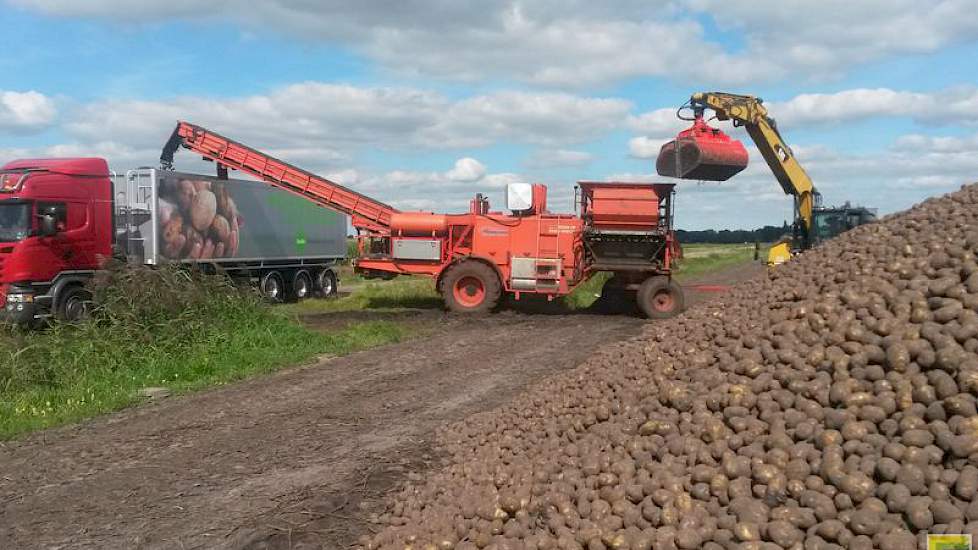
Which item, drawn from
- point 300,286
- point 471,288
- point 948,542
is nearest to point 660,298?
point 471,288

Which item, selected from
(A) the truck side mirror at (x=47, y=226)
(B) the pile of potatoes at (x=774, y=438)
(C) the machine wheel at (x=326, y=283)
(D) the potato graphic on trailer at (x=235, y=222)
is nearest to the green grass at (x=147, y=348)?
(A) the truck side mirror at (x=47, y=226)

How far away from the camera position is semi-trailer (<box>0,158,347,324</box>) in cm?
1377

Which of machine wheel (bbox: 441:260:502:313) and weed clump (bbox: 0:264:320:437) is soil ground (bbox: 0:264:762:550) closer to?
weed clump (bbox: 0:264:320:437)

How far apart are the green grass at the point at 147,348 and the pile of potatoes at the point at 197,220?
482 cm

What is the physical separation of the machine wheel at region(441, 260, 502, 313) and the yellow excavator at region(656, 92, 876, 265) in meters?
4.79

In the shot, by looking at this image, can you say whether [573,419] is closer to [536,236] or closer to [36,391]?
[36,391]

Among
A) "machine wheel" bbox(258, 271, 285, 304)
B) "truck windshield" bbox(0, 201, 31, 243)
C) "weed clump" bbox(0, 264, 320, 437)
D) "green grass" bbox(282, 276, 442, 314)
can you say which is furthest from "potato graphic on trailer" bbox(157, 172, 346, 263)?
"weed clump" bbox(0, 264, 320, 437)

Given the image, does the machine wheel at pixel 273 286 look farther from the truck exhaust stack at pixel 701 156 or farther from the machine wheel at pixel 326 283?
the truck exhaust stack at pixel 701 156

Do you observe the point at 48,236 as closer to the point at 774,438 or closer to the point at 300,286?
the point at 300,286

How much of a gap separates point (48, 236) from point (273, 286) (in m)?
8.33

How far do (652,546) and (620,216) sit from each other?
1387cm

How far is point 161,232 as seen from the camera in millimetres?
17469

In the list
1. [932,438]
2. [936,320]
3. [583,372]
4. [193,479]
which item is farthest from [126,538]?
[936,320]

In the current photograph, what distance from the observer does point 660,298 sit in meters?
17.5
